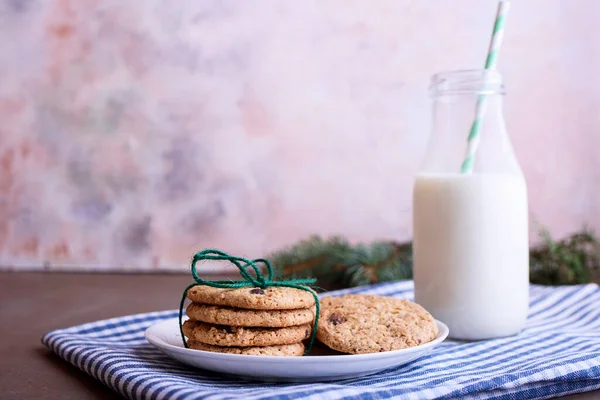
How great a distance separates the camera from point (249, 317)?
0.87 metres

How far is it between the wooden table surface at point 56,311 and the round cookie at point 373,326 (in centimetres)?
22

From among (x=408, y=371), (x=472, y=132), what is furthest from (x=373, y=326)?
(x=472, y=132)

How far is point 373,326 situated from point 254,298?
0.60ft

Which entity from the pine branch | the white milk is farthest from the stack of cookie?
the pine branch

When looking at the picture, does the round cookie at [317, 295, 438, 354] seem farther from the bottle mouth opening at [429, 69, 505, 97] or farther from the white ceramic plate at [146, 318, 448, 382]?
the bottle mouth opening at [429, 69, 505, 97]

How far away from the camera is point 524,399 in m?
0.88

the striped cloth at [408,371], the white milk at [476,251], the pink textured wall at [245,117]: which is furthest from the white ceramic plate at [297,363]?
the pink textured wall at [245,117]

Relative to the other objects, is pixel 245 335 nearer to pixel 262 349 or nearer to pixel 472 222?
pixel 262 349

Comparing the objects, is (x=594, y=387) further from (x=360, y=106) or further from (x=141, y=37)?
(x=141, y=37)

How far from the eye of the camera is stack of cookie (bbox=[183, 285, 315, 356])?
0.87 metres

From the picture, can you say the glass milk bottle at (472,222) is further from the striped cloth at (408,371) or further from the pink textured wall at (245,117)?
the pink textured wall at (245,117)

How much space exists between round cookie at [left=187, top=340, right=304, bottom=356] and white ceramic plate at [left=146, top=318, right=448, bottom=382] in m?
0.02

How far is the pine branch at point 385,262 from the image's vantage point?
176 cm

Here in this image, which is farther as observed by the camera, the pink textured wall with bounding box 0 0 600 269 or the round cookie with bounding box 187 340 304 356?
the pink textured wall with bounding box 0 0 600 269
